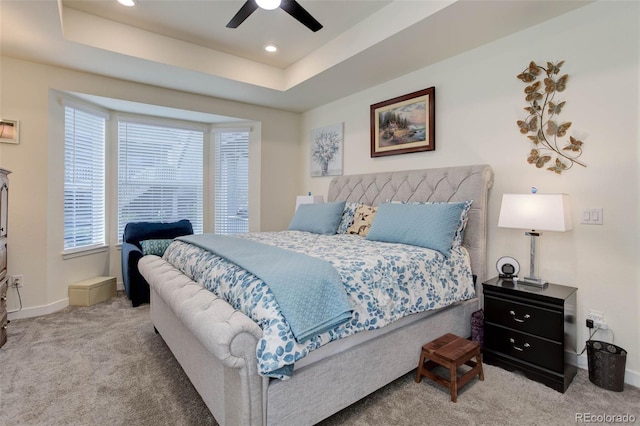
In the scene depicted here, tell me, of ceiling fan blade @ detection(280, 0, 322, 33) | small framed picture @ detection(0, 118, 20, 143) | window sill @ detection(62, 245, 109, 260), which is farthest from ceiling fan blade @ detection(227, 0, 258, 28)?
window sill @ detection(62, 245, 109, 260)

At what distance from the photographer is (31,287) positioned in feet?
10.9

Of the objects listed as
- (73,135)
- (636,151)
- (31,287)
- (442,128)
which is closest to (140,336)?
(31,287)

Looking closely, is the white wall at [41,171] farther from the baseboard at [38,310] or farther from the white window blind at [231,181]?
the white window blind at [231,181]

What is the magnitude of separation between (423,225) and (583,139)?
1.30m

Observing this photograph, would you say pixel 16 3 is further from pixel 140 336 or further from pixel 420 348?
pixel 420 348

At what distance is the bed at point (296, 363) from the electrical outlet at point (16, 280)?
5.57 feet

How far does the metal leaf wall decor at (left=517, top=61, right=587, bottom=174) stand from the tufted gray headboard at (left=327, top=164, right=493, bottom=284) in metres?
0.41

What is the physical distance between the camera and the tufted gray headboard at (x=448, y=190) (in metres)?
2.74

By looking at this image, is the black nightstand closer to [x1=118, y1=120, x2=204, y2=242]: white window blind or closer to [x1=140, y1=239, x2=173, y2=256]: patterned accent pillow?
[x1=140, y1=239, x2=173, y2=256]: patterned accent pillow

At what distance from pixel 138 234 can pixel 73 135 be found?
4.52 ft

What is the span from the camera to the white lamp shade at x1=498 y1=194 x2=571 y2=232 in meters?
2.15

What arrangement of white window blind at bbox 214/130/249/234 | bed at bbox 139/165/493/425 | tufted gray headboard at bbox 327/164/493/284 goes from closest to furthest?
bed at bbox 139/165/493/425
tufted gray headboard at bbox 327/164/493/284
white window blind at bbox 214/130/249/234

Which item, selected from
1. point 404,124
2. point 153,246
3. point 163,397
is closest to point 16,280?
point 153,246

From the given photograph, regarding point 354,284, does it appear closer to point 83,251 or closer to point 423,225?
point 423,225
